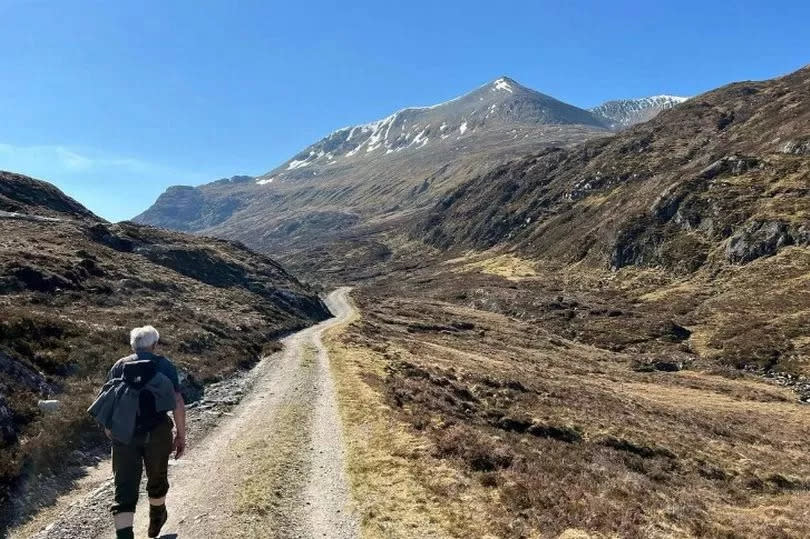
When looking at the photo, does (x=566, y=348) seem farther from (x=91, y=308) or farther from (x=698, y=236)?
(x=91, y=308)

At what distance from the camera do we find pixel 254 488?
43.7 ft

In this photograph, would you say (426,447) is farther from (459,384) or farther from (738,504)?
(459,384)

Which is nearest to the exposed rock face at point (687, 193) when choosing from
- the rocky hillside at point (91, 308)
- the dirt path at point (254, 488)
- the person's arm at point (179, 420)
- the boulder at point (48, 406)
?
the rocky hillside at point (91, 308)

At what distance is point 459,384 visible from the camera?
3388 centimetres

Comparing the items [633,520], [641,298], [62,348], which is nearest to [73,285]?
[62,348]

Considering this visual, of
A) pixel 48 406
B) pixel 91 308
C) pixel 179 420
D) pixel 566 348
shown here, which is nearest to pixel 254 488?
pixel 179 420

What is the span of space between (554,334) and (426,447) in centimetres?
6915

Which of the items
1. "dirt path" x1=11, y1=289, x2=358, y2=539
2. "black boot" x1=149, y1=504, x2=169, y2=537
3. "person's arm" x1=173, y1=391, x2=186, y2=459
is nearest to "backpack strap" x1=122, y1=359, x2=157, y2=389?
"person's arm" x1=173, y1=391, x2=186, y2=459

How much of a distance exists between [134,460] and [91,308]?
32593 mm

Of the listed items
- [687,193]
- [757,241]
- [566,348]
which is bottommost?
[566,348]

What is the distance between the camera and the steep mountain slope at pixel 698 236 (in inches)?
2908

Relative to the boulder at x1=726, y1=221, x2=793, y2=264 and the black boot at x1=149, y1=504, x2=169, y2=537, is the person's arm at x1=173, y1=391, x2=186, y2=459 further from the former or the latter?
Result: the boulder at x1=726, y1=221, x2=793, y2=264

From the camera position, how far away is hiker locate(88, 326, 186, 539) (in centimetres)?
830

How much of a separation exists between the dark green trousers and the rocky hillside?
210 inches
